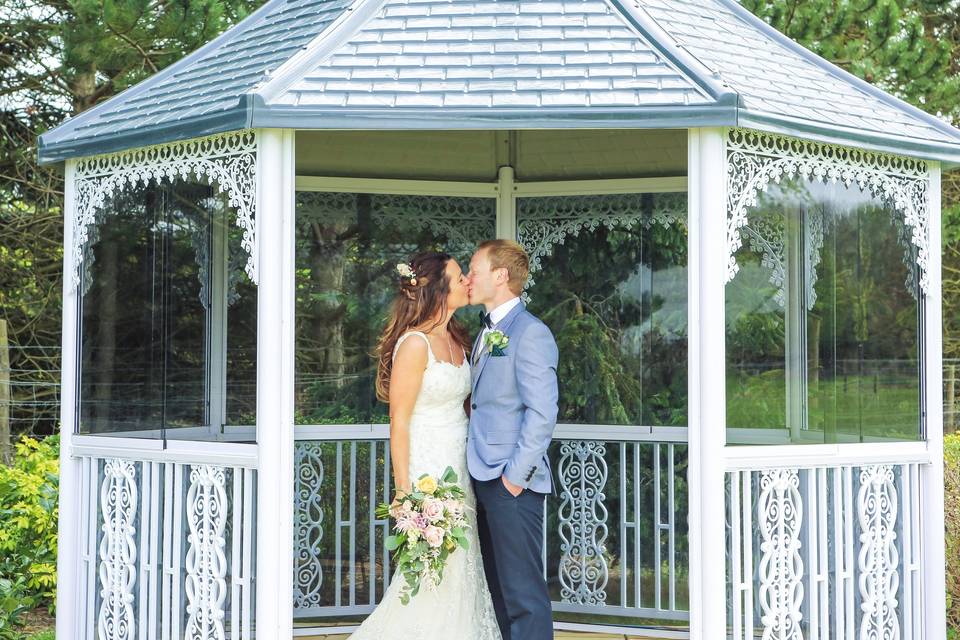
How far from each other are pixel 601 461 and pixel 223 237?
2812 millimetres

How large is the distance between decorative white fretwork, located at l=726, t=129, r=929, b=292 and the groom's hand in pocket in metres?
1.27

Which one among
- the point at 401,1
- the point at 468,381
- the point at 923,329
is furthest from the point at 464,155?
the point at 923,329

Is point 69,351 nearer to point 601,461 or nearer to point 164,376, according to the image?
point 164,376

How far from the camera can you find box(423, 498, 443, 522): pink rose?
16.3 ft

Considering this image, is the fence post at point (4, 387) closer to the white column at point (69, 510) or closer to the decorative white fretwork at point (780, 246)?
the white column at point (69, 510)

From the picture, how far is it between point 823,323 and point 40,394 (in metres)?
7.90

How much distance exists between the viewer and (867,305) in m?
5.59

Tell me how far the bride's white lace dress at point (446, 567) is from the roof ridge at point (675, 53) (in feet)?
5.36

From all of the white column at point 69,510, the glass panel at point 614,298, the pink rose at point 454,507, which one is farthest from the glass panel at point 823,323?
the white column at point 69,510

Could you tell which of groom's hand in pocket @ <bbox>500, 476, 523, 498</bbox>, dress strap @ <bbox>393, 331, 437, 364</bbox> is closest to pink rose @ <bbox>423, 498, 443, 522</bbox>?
groom's hand in pocket @ <bbox>500, 476, 523, 498</bbox>

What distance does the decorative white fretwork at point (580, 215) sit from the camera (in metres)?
7.22

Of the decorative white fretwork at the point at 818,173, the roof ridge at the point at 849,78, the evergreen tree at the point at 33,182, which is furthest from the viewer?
the evergreen tree at the point at 33,182

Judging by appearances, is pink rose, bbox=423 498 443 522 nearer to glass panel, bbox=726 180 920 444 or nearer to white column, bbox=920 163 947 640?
glass panel, bbox=726 180 920 444

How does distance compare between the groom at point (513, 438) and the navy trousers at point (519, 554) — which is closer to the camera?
the groom at point (513, 438)
